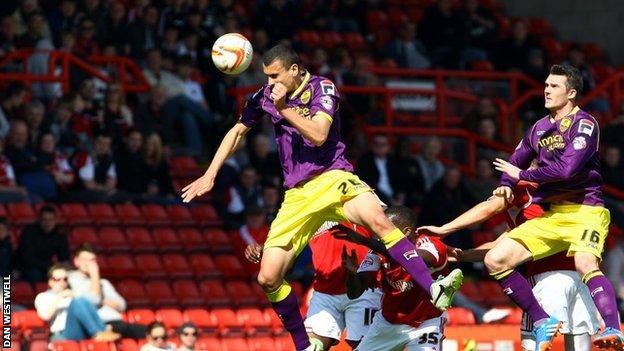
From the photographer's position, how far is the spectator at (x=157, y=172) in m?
19.1

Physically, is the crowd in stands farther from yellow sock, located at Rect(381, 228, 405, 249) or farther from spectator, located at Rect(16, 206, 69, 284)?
yellow sock, located at Rect(381, 228, 405, 249)

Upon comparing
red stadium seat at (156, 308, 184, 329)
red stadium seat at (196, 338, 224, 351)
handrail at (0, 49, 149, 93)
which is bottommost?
red stadium seat at (156, 308, 184, 329)

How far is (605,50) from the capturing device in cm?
2681

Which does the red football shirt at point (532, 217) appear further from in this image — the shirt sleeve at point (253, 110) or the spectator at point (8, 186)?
the spectator at point (8, 186)

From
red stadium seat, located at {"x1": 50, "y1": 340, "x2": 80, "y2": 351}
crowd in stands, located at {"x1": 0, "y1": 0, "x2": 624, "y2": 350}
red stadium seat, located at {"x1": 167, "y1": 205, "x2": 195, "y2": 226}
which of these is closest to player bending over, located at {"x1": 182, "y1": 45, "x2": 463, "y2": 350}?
red stadium seat, located at {"x1": 50, "y1": 340, "x2": 80, "y2": 351}

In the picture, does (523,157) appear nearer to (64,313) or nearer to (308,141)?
(308,141)

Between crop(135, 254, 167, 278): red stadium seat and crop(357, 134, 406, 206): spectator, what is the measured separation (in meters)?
2.90

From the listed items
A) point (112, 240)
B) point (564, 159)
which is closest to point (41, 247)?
point (112, 240)

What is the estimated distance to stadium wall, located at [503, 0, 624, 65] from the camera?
26562 mm

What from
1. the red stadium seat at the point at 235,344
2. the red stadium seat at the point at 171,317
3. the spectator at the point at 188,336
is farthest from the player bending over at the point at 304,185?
the red stadium seat at the point at 171,317

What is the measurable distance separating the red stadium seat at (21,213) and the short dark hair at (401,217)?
6792mm

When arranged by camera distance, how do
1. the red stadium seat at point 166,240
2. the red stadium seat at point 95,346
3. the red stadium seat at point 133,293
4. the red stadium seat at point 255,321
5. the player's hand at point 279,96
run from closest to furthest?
the player's hand at point 279,96 < the red stadium seat at point 95,346 < the red stadium seat at point 255,321 < the red stadium seat at point 133,293 < the red stadium seat at point 166,240

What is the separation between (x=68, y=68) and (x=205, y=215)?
7.92 feet

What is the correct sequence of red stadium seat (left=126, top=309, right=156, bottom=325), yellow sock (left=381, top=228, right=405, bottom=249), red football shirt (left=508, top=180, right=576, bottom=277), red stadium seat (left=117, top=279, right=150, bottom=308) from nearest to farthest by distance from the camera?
yellow sock (left=381, top=228, right=405, bottom=249)
red football shirt (left=508, top=180, right=576, bottom=277)
red stadium seat (left=126, top=309, right=156, bottom=325)
red stadium seat (left=117, top=279, right=150, bottom=308)
